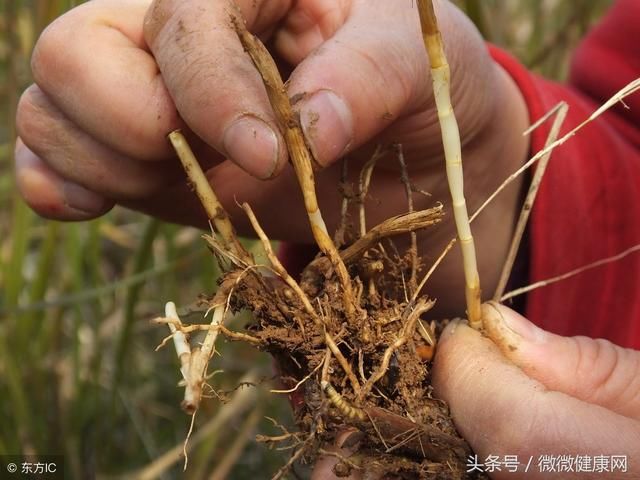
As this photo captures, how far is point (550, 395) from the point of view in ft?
2.06

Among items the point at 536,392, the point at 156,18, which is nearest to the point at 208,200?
the point at 156,18

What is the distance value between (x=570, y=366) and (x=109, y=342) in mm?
993

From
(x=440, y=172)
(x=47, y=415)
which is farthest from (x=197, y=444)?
(x=440, y=172)

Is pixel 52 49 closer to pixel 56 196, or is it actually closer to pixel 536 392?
pixel 56 196

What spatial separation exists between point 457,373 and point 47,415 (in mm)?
824

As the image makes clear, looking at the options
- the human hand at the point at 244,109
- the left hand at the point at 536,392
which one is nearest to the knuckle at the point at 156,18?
the human hand at the point at 244,109

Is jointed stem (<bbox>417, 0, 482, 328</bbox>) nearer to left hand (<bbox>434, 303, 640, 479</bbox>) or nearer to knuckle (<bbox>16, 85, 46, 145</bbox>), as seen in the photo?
left hand (<bbox>434, 303, 640, 479</bbox>)

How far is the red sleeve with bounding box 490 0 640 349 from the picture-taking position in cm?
102

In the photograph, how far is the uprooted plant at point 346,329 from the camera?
2.08 feet

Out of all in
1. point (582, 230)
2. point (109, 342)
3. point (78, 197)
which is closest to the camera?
point (78, 197)

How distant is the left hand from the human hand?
0.71ft

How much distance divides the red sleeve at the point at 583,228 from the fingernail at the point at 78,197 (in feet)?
1.84

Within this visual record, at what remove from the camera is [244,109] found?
0.64 metres

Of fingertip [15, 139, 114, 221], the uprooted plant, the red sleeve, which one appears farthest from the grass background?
the uprooted plant
